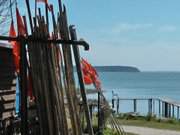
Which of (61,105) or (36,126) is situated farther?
(36,126)

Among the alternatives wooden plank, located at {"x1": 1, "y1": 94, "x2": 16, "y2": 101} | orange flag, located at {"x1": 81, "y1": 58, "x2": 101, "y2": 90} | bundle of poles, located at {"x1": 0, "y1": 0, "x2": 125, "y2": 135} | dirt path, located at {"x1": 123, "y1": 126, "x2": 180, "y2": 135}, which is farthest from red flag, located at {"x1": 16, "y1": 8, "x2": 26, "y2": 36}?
dirt path, located at {"x1": 123, "y1": 126, "x2": 180, "y2": 135}

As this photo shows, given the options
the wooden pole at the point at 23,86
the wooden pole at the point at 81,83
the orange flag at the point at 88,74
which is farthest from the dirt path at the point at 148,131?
the wooden pole at the point at 23,86

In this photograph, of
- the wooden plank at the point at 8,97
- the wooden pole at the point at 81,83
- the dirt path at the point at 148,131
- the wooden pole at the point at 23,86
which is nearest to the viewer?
the wooden pole at the point at 23,86

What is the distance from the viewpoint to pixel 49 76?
10.4m

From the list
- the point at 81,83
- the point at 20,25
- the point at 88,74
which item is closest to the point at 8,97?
the point at 20,25

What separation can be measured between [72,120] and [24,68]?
1.18 metres

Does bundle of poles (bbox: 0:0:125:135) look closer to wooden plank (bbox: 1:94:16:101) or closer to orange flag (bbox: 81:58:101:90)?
wooden plank (bbox: 1:94:16:101)

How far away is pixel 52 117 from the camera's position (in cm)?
1031

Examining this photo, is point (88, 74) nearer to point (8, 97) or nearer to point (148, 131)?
point (8, 97)

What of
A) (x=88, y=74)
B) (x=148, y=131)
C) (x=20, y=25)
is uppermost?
(x=20, y=25)

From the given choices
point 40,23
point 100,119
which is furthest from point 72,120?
point 100,119

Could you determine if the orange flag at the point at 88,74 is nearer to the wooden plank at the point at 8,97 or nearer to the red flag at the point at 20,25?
the wooden plank at the point at 8,97

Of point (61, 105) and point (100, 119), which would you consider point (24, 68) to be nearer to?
point (61, 105)

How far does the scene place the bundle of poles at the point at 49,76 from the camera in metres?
10.3
